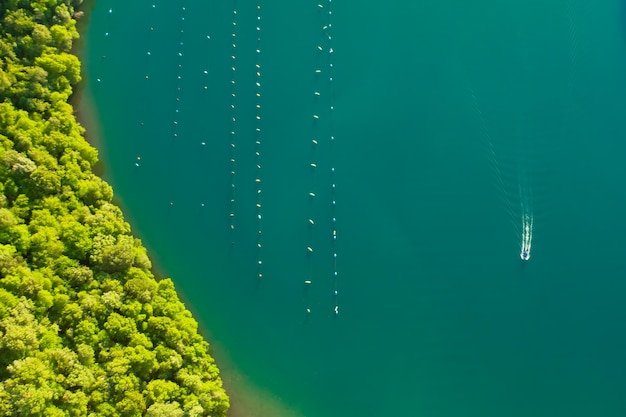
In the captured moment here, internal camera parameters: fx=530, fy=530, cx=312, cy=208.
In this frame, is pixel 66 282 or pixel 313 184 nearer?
pixel 66 282

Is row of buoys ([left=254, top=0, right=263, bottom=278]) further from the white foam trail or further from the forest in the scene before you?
the white foam trail

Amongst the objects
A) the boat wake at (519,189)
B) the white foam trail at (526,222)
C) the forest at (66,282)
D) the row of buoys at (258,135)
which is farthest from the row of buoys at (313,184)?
the white foam trail at (526,222)

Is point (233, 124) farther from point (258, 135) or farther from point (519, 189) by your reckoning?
point (519, 189)

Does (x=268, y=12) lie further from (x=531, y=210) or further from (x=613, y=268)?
(x=613, y=268)

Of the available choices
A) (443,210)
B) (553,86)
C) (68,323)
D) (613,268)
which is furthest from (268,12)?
(613,268)

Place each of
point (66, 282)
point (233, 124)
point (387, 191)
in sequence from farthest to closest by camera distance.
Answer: point (233, 124) → point (387, 191) → point (66, 282)

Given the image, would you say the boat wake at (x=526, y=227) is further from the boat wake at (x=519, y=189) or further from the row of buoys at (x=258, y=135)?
the row of buoys at (x=258, y=135)

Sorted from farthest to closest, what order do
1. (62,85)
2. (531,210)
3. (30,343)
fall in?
1. (531,210)
2. (62,85)
3. (30,343)

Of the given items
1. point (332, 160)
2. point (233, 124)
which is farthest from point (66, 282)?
point (332, 160)
